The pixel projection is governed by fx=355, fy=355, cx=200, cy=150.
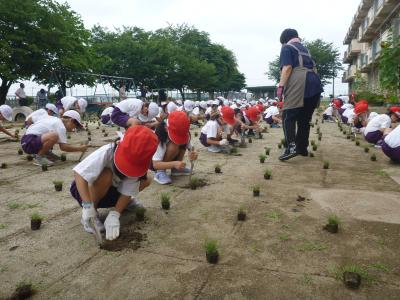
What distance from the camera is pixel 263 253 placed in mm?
2898

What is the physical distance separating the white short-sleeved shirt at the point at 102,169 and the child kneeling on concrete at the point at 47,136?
3.26 m

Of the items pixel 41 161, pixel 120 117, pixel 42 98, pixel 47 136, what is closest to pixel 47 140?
pixel 47 136

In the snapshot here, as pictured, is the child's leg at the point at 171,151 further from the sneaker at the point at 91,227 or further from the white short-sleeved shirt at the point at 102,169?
the sneaker at the point at 91,227

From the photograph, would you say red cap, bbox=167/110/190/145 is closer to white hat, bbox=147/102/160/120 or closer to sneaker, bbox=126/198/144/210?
sneaker, bbox=126/198/144/210

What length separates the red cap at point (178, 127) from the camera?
5211 millimetres

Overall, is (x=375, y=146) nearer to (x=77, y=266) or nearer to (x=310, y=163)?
(x=310, y=163)

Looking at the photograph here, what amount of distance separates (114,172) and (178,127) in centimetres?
193

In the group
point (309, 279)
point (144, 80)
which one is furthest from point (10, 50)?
point (309, 279)

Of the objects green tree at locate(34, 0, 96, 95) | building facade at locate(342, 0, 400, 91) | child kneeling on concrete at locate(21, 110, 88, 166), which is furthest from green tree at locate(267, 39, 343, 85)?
child kneeling on concrete at locate(21, 110, 88, 166)

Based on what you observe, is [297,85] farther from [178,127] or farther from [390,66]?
[178,127]

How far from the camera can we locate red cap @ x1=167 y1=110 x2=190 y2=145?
5211 millimetres

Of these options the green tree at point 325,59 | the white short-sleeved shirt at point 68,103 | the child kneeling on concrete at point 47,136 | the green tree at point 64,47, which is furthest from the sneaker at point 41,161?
the green tree at point 325,59

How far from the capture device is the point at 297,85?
254 inches

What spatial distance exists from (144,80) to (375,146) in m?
31.0
